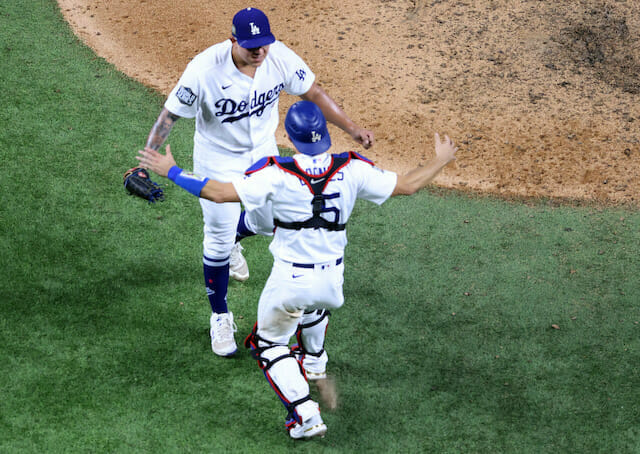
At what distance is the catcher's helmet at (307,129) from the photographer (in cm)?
330

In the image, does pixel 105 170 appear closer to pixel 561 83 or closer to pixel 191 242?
pixel 191 242

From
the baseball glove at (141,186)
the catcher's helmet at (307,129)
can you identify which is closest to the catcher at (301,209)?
the catcher's helmet at (307,129)

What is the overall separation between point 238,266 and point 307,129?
6.88 feet

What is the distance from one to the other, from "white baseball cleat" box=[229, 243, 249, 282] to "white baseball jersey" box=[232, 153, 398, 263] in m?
1.63

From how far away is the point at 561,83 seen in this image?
8.20 metres

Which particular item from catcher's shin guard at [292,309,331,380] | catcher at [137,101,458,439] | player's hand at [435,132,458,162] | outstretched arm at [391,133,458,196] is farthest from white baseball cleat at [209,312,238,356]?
player's hand at [435,132,458,162]

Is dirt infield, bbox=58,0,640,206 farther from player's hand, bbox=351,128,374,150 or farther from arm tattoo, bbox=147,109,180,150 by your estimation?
arm tattoo, bbox=147,109,180,150

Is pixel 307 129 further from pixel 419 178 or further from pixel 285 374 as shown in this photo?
pixel 285 374

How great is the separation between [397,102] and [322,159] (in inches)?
190

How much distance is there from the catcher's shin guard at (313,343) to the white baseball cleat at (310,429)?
453 millimetres

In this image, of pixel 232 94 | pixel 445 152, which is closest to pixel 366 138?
pixel 445 152

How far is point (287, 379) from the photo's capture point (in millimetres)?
3678

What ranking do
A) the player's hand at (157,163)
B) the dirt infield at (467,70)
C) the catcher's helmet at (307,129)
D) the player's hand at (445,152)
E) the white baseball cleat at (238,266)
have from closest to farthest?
the catcher's helmet at (307,129) < the player's hand at (157,163) < the player's hand at (445,152) < the white baseball cleat at (238,266) < the dirt infield at (467,70)

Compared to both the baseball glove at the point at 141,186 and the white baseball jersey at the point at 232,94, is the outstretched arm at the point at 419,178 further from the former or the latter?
the baseball glove at the point at 141,186
